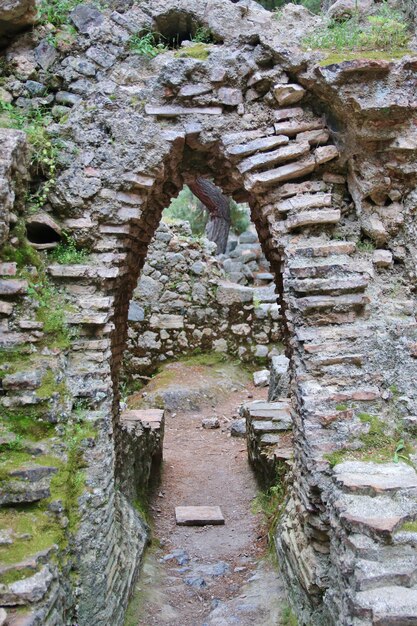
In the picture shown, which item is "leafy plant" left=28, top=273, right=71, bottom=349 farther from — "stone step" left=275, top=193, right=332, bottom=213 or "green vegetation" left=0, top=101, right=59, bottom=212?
"stone step" left=275, top=193, right=332, bottom=213

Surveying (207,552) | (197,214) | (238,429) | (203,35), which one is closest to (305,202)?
(203,35)

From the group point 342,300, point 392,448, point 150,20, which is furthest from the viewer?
point 150,20

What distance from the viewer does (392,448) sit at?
3371mm

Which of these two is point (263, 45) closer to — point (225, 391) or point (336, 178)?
point (336, 178)

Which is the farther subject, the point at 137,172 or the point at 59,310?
the point at 137,172

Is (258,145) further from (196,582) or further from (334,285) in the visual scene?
(196,582)

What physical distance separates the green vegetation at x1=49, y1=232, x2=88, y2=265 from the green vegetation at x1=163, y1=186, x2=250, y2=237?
11.1m

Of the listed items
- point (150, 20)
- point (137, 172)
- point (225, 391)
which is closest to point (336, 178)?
point (137, 172)

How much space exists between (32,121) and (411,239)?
3.04 metres

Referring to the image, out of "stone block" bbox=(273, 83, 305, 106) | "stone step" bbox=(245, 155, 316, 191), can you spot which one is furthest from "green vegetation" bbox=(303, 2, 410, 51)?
"stone step" bbox=(245, 155, 316, 191)

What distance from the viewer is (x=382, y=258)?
13.2 ft

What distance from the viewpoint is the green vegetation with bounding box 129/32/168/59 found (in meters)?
4.31

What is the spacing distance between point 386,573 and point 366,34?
12.1 ft

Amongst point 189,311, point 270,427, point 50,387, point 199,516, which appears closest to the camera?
point 50,387
